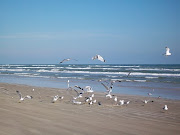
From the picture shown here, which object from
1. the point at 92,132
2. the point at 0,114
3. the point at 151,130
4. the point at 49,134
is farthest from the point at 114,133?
the point at 0,114

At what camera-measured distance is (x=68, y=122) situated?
17.7 ft

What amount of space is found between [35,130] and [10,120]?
893mm

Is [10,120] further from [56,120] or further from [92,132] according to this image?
[92,132]

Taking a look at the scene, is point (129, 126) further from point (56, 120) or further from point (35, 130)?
point (35, 130)

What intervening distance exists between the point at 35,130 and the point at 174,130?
2.93 metres

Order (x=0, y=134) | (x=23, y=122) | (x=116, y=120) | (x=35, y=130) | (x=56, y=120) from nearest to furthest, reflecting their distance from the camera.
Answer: (x=0, y=134), (x=35, y=130), (x=23, y=122), (x=56, y=120), (x=116, y=120)

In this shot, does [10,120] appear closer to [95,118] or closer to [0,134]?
[0,134]

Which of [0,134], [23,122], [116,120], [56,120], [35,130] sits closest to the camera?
[0,134]

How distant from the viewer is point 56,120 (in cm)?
552

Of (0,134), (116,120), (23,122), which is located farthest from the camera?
(116,120)

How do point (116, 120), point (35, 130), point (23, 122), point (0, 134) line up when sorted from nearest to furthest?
point (0, 134), point (35, 130), point (23, 122), point (116, 120)

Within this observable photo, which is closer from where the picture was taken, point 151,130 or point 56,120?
point 151,130

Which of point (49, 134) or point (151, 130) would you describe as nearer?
point (49, 134)

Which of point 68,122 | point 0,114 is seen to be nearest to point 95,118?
point 68,122
